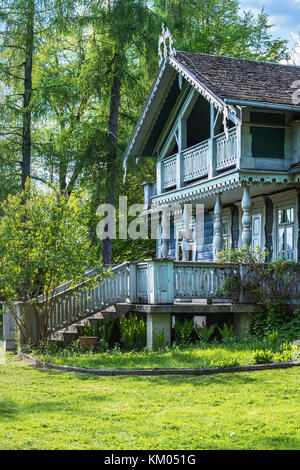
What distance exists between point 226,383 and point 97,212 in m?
16.0

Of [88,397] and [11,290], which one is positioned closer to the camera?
[88,397]

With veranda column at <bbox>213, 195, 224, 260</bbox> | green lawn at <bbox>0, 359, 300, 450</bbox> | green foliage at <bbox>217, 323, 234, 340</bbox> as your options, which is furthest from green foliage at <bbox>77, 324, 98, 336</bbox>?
veranda column at <bbox>213, 195, 224, 260</bbox>

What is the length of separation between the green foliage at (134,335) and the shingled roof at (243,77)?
20.9 feet

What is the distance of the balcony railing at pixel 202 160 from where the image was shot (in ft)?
55.7

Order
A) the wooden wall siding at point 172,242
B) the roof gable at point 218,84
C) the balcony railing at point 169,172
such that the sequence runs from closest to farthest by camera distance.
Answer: the roof gable at point 218,84 → the balcony railing at point 169,172 → the wooden wall siding at point 172,242

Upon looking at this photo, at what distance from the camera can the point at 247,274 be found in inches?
597

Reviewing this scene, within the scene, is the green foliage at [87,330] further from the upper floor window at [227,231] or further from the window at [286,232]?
the upper floor window at [227,231]

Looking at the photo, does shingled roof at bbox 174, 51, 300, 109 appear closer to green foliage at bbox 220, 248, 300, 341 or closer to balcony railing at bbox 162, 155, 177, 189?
balcony railing at bbox 162, 155, 177, 189

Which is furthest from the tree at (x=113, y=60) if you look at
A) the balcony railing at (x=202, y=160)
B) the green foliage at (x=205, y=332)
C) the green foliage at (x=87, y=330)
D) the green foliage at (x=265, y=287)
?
the green foliage at (x=205, y=332)

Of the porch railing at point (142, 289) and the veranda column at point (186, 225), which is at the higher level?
the veranda column at point (186, 225)

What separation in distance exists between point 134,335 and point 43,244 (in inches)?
124

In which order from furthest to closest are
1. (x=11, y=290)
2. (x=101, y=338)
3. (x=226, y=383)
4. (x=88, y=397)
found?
1. (x=101, y=338)
2. (x=11, y=290)
3. (x=226, y=383)
4. (x=88, y=397)
